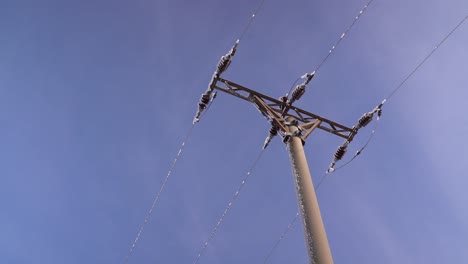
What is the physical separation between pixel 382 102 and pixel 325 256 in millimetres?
6216

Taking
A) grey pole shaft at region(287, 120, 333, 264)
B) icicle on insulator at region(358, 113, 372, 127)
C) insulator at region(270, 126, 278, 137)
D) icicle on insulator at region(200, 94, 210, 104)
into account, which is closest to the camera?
grey pole shaft at region(287, 120, 333, 264)

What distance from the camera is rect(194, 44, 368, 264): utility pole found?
5316 millimetres

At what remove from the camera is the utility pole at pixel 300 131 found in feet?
17.4

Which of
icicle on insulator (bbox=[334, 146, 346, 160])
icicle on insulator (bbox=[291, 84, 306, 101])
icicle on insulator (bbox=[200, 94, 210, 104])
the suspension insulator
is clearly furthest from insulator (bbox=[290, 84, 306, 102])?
icicle on insulator (bbox=[200, 94, 210, 104])

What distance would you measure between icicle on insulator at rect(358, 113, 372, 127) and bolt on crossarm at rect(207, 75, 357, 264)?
28 centimetres

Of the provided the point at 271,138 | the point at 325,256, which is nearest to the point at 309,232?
the point at 325,256

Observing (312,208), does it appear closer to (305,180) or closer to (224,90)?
(305,180)

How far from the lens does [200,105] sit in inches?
383

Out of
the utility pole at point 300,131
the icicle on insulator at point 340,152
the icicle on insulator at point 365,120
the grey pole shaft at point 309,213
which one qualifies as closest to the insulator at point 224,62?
the utility pole at point 300,131

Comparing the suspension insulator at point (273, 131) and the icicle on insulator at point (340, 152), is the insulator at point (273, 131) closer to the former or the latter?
the suspension insulator at point (273, 131)

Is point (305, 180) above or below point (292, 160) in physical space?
below

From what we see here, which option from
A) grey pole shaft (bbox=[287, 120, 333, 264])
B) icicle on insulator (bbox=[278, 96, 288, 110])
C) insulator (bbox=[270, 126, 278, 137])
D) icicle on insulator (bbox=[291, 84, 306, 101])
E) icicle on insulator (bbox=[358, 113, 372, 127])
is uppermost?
icicle on insulator (bbox=[291, 84, 306, 101])

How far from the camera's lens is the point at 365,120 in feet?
32.0

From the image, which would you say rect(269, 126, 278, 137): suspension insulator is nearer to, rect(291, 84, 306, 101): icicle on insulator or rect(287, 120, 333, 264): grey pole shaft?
rect(291, 84, 306, 101): icicle on insulator
